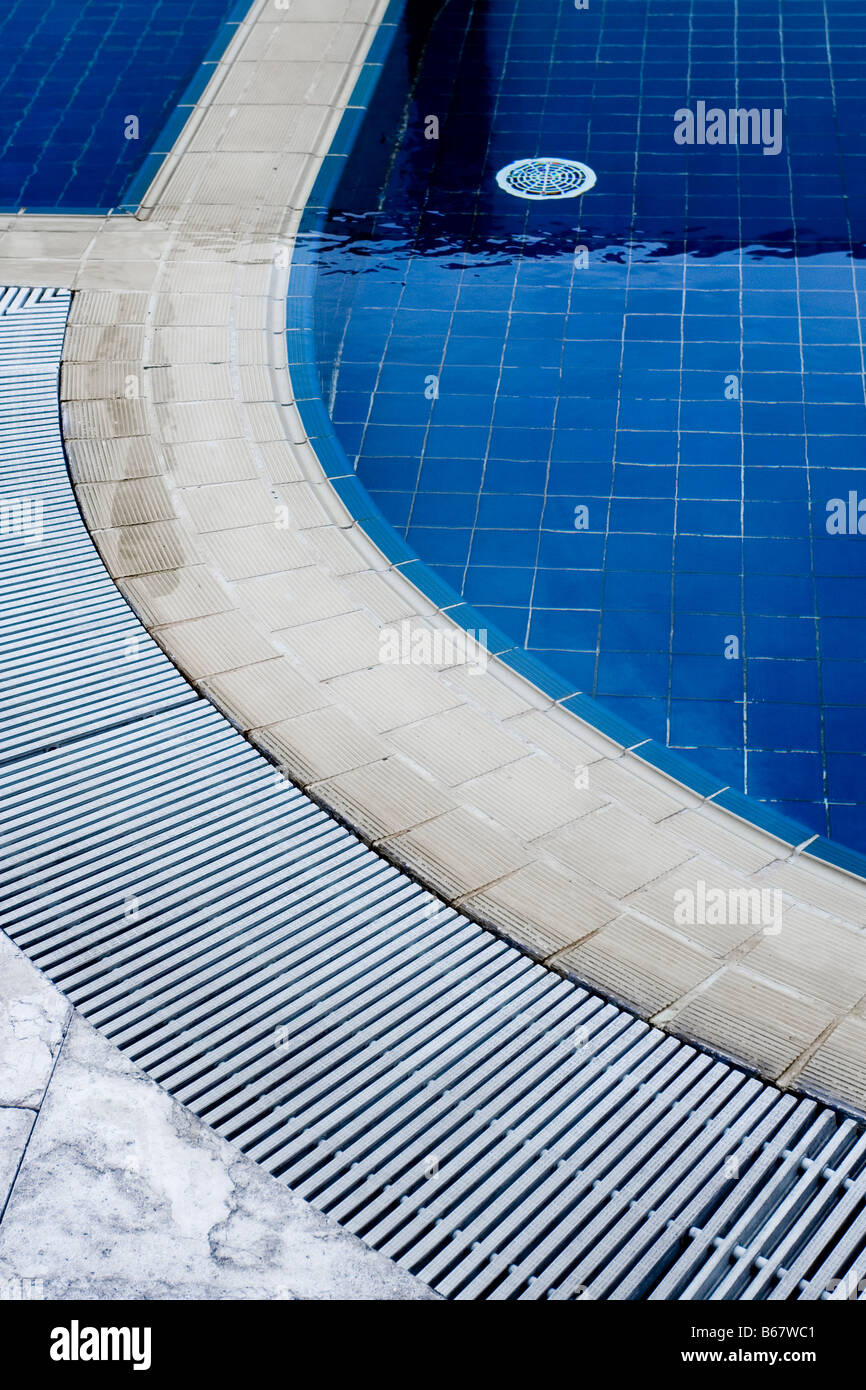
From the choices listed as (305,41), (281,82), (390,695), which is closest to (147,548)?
(390,695)

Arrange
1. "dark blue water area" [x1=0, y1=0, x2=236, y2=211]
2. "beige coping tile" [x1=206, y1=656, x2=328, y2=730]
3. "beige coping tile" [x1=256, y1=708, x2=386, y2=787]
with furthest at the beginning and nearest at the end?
"dark blue water area" [x1=0, y1=0, x2=236, y2=211] < "beige coping tile" [x1=206, y1=656, x2=328, y2=730] < "beige coping tile" [x1=256, y1=708, x2=386, y2=787]

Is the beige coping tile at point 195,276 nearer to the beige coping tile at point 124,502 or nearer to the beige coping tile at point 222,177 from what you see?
the beige coping tile at point 222,177

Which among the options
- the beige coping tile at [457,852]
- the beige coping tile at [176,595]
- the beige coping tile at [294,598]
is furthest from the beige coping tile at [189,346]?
the beige coping tile at [457,852]

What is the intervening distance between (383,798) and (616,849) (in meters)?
1.25

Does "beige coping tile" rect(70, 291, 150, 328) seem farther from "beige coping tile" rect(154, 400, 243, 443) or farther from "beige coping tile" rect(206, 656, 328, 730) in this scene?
"beige coping tile" rect(206, 656, 328, 730)

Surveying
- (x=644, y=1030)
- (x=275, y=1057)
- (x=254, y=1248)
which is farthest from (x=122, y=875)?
(x=644, y=1030)

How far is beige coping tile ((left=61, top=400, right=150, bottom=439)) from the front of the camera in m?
9.19

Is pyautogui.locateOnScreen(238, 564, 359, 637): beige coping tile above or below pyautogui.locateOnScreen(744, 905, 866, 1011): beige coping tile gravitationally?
above

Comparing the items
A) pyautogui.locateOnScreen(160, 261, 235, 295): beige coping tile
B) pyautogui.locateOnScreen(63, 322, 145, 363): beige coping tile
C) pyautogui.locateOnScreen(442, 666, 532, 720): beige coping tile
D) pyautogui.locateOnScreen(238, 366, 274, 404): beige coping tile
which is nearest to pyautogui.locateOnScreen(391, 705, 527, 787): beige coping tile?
pyautogui.locateOnScreen(442, 666, 532, 720): beige coping tile

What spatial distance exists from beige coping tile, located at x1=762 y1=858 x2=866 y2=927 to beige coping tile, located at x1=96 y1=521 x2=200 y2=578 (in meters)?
4.17

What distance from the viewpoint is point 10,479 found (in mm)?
8656

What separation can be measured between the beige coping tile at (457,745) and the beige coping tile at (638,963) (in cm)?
132
